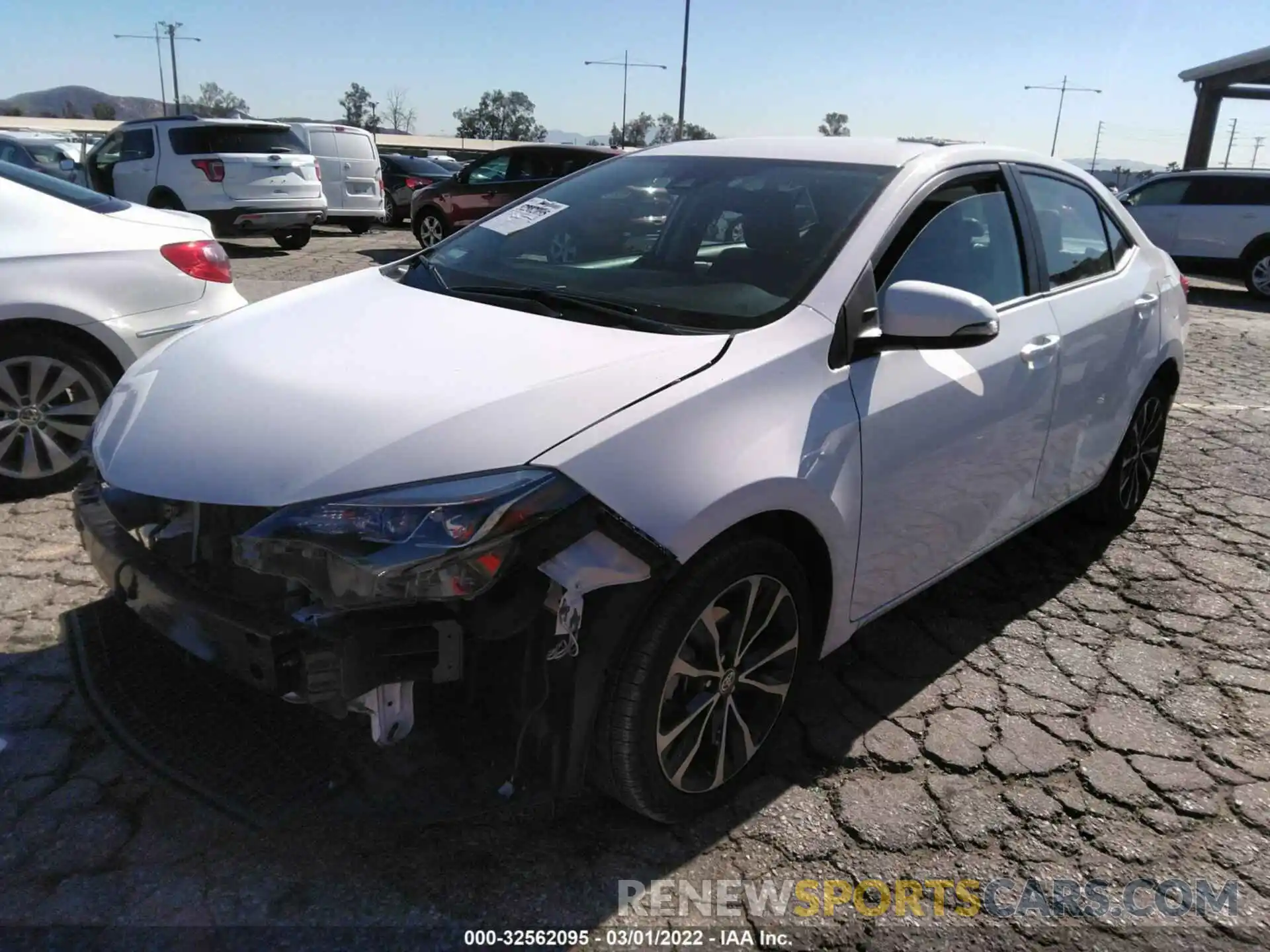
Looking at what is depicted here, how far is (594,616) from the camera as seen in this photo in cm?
203

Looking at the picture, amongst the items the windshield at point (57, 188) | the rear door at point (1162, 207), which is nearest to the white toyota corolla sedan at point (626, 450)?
the windshield at point (57, 188)

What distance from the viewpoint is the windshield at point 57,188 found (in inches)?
173

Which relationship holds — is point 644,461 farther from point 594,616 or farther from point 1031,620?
point 1031,620

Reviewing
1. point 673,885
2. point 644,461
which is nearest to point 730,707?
point 673,885

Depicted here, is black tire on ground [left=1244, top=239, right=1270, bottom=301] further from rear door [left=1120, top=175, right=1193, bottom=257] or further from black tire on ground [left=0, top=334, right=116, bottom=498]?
black tire on ground [left=0, top=334, right=116, bottom=498]

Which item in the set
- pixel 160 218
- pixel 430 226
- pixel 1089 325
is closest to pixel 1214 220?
pixel 430 226

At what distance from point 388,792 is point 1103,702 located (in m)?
2.28

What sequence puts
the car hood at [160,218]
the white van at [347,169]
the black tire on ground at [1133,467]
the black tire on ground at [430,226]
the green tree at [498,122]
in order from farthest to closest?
the green tree at [498,122] < the white van at [347,169] < the black tire on ground at [430,226] < the car hood at [160,218] < the black tire on ground at [1133,467]

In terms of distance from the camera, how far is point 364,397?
2.19 meters

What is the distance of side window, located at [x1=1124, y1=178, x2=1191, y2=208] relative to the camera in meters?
14.8

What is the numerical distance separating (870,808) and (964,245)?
1.74 metres

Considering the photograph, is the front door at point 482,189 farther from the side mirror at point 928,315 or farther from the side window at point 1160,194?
the side mirror at point 928,315

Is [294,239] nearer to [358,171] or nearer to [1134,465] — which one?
[358,171]

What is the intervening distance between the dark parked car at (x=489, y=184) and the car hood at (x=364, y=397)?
11.1 m
